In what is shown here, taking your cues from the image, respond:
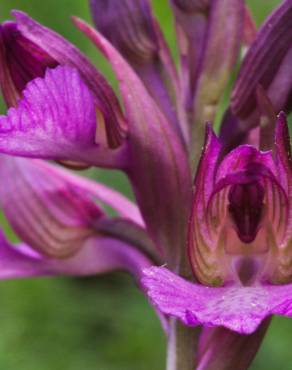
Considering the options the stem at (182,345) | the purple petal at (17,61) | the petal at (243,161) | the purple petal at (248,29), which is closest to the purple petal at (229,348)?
the stem at (182,345)

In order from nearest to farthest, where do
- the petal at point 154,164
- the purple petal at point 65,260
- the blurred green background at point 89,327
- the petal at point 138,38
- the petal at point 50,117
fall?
the petal at point 50,117, the petal at point 154,164, the petal at point 138,38, the purple petal at point 65,260, the blurred green background at point 89,327

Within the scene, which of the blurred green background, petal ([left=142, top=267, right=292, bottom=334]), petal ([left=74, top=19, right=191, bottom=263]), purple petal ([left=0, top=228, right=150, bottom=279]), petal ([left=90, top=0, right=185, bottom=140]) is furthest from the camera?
the blurred green background

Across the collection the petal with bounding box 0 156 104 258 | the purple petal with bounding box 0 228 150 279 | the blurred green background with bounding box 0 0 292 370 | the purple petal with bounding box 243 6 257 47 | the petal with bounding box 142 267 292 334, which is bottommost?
the blurred green background with bounding box 0 0 292 370

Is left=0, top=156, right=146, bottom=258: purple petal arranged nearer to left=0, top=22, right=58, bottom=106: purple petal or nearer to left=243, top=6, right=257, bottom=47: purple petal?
left=0, top=22, right=58, bottom=106: purple petal

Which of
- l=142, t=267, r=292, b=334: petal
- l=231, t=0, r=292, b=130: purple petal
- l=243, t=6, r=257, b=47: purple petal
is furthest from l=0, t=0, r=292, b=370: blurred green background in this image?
l=142, t=267, r=292, b=334: petal

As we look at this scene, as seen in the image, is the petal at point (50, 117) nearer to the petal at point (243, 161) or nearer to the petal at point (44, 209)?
the petal at point (243, 161)

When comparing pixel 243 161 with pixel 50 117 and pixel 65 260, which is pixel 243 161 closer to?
pixel 50 117

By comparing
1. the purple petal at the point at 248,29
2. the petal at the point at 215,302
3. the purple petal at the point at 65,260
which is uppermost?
the purple petal at the point at 248,29
